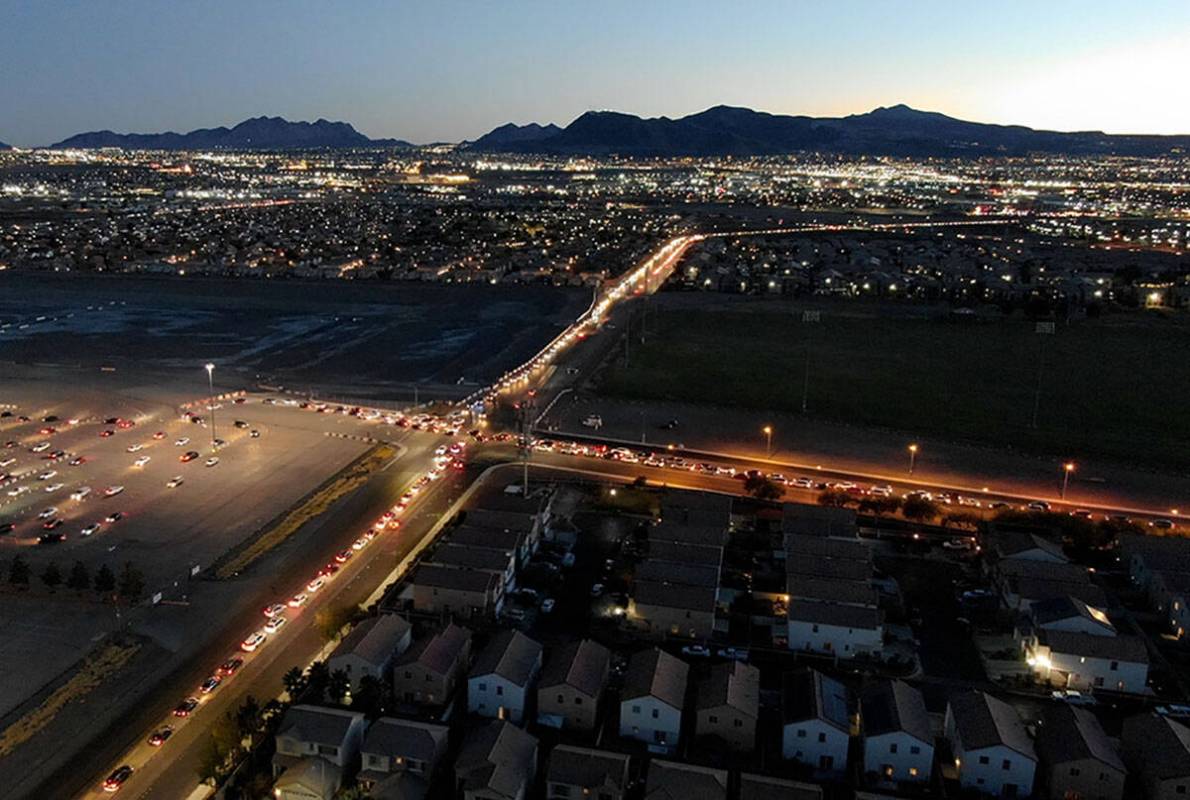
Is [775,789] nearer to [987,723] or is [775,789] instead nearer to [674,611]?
[987,723]

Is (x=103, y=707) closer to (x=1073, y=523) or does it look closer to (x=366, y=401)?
(x=366, y=401)

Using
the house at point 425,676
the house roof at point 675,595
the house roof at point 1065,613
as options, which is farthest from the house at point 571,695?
the house roof at point 1065,613

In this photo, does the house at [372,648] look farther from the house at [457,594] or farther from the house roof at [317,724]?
the house at [457,594]

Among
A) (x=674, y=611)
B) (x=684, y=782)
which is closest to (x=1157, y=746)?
(x=684, y=782)

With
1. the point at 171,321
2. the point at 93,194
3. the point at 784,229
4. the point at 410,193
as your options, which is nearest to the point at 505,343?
the point at 171,321

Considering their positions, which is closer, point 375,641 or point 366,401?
point 375,641
